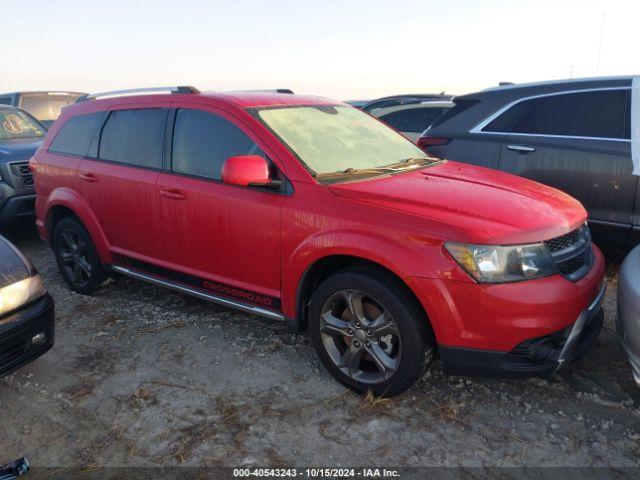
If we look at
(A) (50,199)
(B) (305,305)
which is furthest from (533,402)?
(A) (50,199)

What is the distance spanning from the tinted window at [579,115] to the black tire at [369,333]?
2597 mm

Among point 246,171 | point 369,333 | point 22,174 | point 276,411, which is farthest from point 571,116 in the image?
point 22,174

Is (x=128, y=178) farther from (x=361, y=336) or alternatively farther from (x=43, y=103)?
(x=43, y=103)

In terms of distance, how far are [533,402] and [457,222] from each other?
3.82 ft

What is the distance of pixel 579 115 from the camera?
176 inches

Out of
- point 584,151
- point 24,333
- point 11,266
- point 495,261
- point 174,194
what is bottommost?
point 24,333

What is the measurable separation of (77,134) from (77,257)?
1.07 meters

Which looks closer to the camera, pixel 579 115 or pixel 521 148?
pixel 579 115

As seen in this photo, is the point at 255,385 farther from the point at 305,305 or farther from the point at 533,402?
the point at 533,402

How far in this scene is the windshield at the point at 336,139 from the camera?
3344 mm

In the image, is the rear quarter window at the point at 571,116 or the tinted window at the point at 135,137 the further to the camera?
the rear quarter window at the point at 571,116

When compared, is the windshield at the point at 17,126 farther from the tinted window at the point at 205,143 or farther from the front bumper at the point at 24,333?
the front bumper at the point at 24,333

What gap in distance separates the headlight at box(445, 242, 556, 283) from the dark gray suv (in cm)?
203

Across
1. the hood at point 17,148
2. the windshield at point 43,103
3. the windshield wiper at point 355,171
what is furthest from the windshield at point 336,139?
the windshield at point 43,103
